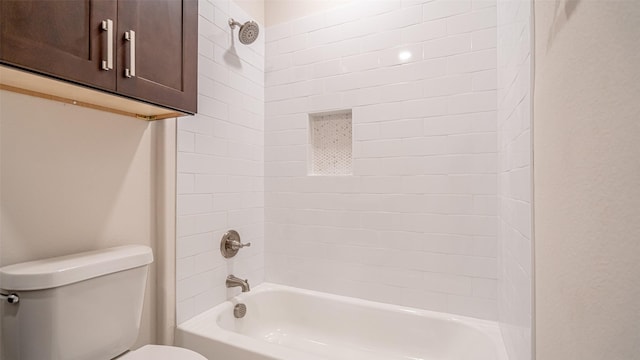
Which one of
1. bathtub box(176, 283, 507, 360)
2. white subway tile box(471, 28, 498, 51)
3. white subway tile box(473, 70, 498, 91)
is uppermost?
white subway tile box(471, 28, 498, 51)

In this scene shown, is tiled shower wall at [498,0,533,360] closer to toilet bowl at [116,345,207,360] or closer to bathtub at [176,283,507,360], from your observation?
bathtub at [176,283,507,360]

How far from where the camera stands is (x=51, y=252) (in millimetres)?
1020

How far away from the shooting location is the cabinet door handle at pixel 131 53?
942mm

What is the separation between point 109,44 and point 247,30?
3.23ft

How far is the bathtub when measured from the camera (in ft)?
4.42

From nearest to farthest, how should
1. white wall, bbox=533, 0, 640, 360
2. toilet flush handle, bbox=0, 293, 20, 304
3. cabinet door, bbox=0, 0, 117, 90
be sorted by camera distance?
1. white wall, bbox=533, 0, 640, 360
2. cabinet door, bbox=0, 0, 117, 90
3. toilet flush handle, bbox=0, 293, 20, 304

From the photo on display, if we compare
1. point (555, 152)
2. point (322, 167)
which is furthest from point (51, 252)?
point (555, 152)

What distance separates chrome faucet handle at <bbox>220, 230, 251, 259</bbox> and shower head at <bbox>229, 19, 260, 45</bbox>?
3.86 ft

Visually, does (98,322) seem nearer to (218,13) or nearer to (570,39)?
(570,39)

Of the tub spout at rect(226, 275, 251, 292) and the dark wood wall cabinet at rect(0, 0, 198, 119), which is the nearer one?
the dark wood wall cabinet at rect(0, 0, 198, 119)

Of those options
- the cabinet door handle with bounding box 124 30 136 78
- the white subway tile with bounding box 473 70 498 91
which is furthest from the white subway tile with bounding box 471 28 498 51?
the cabinet door handle with bounding box 124 30 136 78

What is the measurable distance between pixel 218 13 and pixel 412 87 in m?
1.23

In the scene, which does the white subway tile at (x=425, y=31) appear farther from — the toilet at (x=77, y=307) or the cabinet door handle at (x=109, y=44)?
the toilet at (x=77, y=307)

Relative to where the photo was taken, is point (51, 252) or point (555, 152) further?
point (51, 252)
